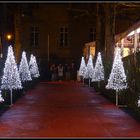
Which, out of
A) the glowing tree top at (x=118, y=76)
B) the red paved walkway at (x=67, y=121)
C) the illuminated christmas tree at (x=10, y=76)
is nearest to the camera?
the red paved walkway at (x=67, y=121)

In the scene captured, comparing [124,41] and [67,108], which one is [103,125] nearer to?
[67,108]

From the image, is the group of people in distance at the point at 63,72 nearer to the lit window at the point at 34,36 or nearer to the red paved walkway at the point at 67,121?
the lit window at the point at 34,36

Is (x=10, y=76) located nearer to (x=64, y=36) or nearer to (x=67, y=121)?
(x=67, y=121)

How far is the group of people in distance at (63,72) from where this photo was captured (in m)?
57.2

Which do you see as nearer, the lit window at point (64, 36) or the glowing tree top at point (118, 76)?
the glowing tree top at point (118, 76)

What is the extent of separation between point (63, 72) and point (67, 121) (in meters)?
41.0

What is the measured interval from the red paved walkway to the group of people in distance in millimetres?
31207

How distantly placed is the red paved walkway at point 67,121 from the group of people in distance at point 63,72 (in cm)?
3121

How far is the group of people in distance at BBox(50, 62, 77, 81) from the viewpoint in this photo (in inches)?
2252

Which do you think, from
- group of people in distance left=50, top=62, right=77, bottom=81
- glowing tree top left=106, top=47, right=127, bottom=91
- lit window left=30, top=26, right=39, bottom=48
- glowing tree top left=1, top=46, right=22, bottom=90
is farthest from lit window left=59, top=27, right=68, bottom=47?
glowing tree top left=106, top=47, right=127, bottom=91

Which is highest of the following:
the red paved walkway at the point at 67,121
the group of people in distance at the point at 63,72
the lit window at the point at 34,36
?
the lit window at the point at 34,36

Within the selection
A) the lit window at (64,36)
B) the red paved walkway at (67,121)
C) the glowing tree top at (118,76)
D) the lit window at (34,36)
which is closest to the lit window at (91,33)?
the lit window at (64,36)

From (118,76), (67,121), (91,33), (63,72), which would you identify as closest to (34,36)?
(63,72)

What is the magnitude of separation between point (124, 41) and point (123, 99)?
58.0 feet
